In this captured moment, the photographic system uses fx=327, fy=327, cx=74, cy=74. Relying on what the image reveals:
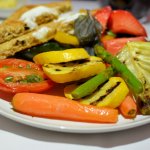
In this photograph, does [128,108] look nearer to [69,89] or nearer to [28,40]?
[69,89]

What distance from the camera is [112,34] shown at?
5.14 ft

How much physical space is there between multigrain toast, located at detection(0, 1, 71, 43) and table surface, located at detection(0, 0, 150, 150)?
0.49 meters

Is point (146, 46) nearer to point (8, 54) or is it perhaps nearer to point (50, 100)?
point (50, 100)

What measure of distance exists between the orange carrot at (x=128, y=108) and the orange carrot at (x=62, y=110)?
0.04 metres

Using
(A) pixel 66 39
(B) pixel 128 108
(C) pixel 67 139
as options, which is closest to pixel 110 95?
(B) pixel 128 108

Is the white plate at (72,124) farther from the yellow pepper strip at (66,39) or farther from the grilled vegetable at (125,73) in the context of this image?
→ the yellow pepper strip at (66,39)

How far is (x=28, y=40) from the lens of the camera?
136cm

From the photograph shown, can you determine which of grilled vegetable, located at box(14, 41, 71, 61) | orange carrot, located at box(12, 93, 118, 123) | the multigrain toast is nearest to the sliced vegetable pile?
orange carrot, located at box(12, 93, 118, 123)

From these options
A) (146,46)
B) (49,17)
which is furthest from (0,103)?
(49,17)

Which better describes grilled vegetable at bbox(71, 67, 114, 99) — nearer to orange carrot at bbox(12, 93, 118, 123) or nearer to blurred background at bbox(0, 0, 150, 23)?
orange carrot at bbox(12, 93, 118, 123)

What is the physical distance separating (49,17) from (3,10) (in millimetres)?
535

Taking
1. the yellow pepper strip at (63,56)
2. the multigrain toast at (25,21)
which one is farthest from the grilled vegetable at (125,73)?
the multigrain toast at (25,21)

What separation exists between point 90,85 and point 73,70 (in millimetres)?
73

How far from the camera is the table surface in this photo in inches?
38.7
